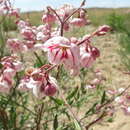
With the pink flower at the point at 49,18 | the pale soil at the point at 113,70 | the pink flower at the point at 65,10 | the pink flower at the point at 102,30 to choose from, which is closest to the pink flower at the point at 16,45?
the pink flower at the point at 49,18

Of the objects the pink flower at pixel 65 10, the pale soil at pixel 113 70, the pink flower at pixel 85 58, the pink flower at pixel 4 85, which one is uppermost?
the pink flower at pixel 65 10

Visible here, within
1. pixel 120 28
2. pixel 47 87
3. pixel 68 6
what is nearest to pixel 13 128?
pixel 68 6

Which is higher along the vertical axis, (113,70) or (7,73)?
(7,73)

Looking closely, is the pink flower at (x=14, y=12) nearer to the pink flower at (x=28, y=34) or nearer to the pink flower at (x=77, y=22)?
the pink flower at (x=28, y=34)

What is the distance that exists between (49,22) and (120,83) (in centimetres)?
427

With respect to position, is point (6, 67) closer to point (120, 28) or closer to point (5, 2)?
point (5, 2)

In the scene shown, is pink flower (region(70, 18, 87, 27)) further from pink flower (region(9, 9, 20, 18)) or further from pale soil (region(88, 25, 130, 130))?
pale soil (region(88, 25, 130, 130))

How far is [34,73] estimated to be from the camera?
1.36 meters

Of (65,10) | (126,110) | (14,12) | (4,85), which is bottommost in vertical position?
(126,110)

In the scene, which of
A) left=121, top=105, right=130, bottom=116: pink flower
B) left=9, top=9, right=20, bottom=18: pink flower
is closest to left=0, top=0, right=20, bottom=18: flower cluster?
left=9, top=9, right=20, bottom=18: pink flower

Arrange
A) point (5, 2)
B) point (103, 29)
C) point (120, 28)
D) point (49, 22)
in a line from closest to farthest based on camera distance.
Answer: point (103, 29), point (49, 22), point (5, 2), point (120, 28)

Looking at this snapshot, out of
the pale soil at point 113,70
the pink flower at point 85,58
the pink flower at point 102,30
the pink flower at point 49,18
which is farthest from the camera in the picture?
the pale soil at point 113,70

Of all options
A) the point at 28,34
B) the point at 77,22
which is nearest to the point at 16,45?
the point at 28,34

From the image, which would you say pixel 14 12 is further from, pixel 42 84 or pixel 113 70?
pixel 113 70
